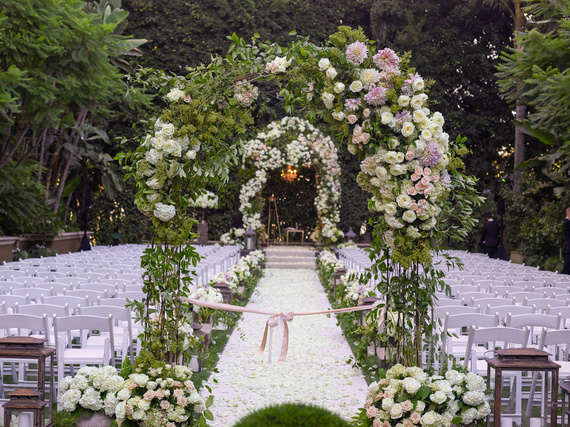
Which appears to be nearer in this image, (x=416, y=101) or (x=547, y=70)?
(x=416, y=101)

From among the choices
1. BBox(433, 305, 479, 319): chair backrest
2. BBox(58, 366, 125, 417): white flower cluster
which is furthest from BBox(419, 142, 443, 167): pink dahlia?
BBox(58, 366, 125, 417): white flower cluster

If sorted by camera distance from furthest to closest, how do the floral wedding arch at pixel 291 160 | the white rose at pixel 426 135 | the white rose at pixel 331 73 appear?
the floral wedding arch at pixel 291 160, the white rose at pixel 331 73, the white rose at pixel 426 135

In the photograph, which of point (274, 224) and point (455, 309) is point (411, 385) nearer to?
point (455, 309)

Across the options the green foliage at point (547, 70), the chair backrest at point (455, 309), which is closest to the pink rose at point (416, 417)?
the chair backrest at point (455, 309)

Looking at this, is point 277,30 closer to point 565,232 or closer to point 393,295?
point 565,232

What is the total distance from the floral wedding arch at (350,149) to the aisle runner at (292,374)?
3.25 ft

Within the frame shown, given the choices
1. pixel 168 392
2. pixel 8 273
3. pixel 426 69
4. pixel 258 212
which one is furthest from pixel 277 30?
pixel 168 392

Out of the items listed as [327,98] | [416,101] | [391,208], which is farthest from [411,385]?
[327,98]

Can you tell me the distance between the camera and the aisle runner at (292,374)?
535cm

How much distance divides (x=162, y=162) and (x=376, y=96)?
1782 millimetres

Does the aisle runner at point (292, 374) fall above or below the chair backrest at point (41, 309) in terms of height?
below

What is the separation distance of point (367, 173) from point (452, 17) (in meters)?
22.9

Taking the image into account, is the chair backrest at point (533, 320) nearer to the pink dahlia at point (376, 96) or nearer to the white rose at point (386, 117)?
the white rose at point (386, 117)

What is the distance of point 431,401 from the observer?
3.98 m
